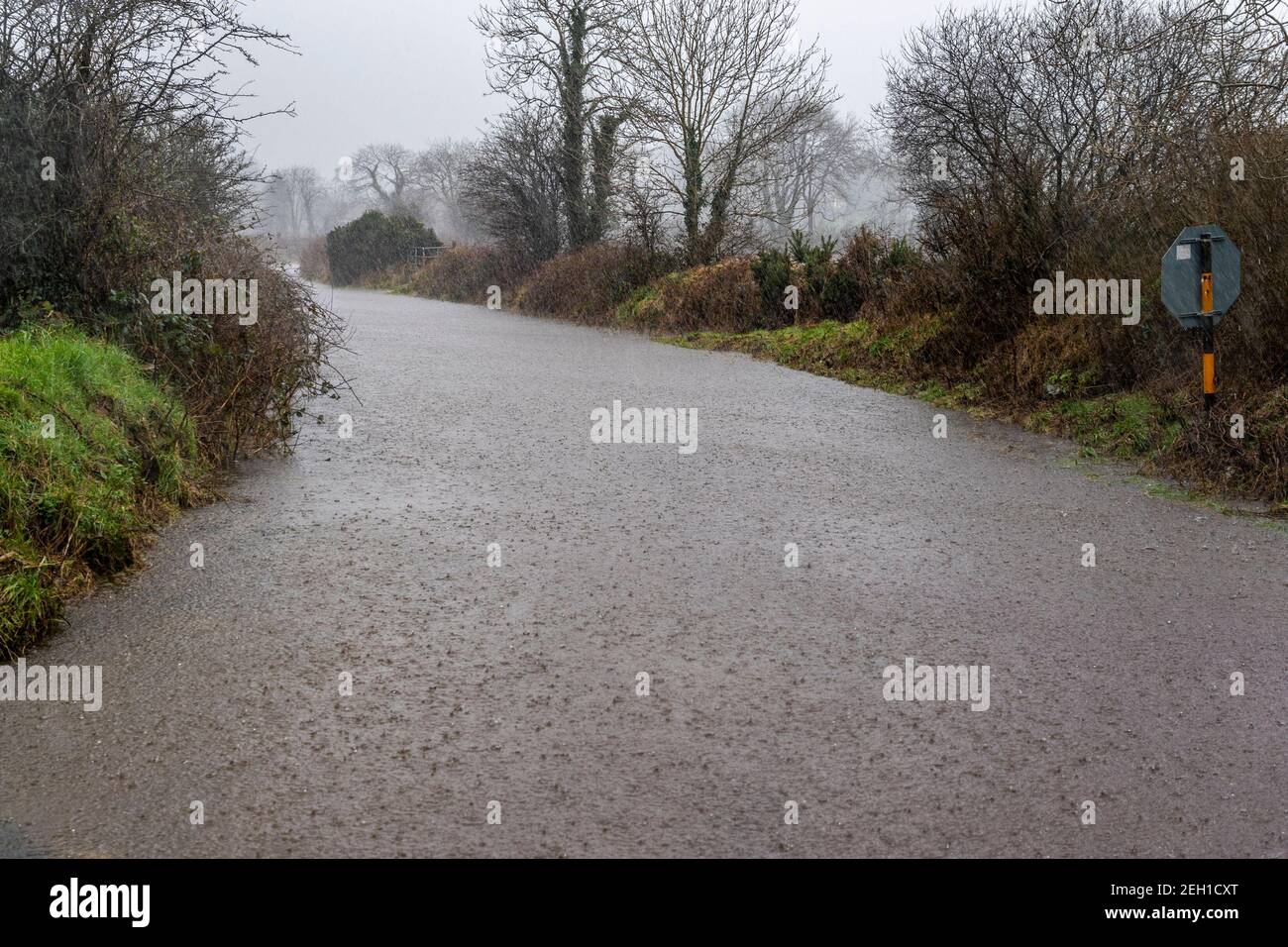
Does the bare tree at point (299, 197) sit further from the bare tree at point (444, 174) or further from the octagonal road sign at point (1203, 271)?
the octagonal road sign at point (1203, 271)

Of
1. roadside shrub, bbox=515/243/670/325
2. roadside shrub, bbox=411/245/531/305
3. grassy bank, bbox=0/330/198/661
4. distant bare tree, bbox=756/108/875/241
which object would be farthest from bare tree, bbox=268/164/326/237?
grassy bank, bbox=0/330/198/661

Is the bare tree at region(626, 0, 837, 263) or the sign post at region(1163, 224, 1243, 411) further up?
the bare tree at region(626, 0, 837, 263)

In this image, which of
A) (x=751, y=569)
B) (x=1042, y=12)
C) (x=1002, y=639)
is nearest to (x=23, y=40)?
(x=751, y=569)

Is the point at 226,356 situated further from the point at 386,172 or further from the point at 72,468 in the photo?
the point at 386,172

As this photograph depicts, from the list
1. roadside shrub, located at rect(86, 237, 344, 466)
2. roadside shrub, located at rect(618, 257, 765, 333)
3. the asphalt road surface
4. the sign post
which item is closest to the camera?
the asphalt road surface

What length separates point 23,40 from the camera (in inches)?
401

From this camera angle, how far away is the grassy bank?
5891 mm

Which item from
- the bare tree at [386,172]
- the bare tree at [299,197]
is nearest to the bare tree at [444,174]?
the bare tree at [386,172]

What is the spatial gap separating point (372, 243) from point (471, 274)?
53.3 ft

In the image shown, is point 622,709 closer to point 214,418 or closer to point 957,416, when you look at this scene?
point 214,418

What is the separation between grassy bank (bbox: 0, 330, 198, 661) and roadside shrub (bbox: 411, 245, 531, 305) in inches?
1069

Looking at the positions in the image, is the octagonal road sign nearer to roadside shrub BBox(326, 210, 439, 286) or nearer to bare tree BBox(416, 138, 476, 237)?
roadside shrub BBox(326, 210, 439, 286)

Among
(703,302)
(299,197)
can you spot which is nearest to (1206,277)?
(703,302)

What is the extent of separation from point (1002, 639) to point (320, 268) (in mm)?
59698
